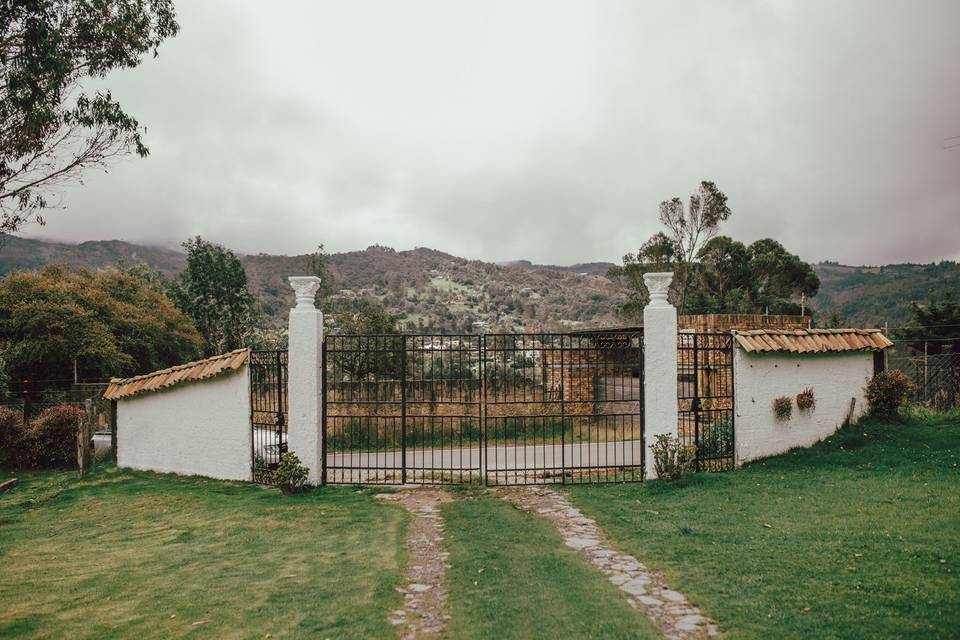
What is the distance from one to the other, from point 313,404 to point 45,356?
16.8m

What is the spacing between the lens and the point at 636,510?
23.4 feet

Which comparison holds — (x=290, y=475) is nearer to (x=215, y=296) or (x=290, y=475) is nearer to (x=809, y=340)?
(x=809, y=340)

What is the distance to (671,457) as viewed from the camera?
8453 mm

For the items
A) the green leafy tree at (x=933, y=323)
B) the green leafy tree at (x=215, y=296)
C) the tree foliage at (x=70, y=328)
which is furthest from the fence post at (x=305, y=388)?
the green leafy tree at (x=215, y=296)

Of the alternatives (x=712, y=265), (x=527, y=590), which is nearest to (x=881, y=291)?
(x=712, y=265)

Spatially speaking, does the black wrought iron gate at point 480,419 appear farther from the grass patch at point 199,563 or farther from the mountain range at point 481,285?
the mountain range at point 481,285

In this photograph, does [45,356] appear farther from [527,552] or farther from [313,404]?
[527,552]

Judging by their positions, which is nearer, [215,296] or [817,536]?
[817,536]

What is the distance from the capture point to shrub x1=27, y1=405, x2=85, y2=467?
1189 centimetres

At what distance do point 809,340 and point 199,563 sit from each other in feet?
30.4

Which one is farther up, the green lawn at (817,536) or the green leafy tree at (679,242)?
the green leafy tree at (679,242)

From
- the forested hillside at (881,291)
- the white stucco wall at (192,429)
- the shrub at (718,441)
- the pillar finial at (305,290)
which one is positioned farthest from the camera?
the forested hillside at (881,291)

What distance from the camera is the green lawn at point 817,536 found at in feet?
12.7

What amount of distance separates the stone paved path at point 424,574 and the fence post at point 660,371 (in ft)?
10.3
